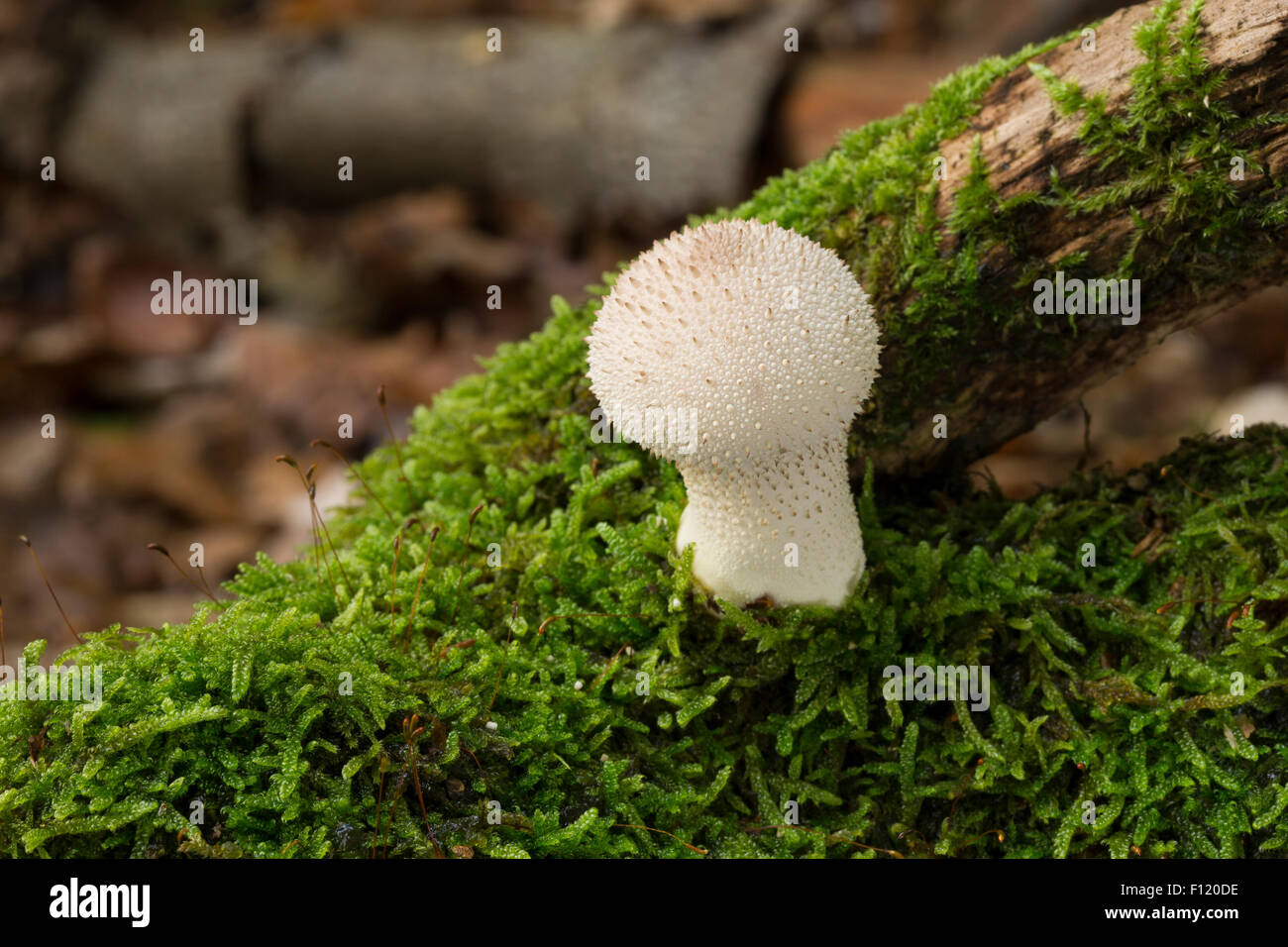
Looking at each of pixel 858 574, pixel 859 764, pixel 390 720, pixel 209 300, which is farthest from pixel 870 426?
pixel 209 300

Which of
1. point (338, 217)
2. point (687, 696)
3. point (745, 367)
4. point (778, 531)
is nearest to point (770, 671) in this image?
point (687, 696)

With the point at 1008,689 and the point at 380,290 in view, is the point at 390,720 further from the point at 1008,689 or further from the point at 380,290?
the point at 380,290

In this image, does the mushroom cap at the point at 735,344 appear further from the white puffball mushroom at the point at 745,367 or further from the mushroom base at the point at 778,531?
the mushroom base at the point at 778,531

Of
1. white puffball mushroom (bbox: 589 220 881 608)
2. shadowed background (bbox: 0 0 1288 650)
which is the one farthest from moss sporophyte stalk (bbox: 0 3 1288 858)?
shadowed background (bbox: 0 0 1288 650)

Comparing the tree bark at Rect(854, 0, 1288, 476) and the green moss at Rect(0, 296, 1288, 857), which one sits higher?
the tree bark at Rect(854, 0, 1288, 476)

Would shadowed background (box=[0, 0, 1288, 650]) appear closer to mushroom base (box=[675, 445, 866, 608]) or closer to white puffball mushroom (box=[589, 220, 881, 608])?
mushroom base (box=[675, 445, 866, 608])

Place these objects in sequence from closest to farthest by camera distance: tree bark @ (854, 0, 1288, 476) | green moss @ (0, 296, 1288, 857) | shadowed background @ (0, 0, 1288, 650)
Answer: green moss @ (0, 296, 1288, 857)
tree bark @ (854, 0, 1288, 476)
shadowed background @ (0, 0, 1288, 650)
